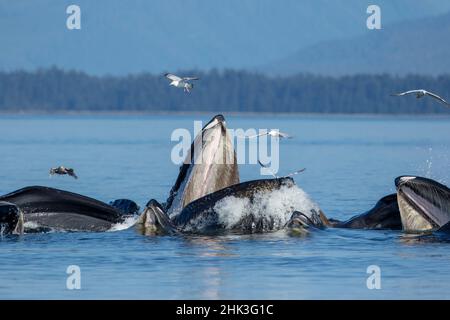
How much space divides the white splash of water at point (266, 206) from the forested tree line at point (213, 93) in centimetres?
14584

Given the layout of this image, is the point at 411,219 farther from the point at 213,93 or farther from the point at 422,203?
the point at 213,93

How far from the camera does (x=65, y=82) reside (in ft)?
620

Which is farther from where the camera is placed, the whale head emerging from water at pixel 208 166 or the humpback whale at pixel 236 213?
the whale head emerging from water at pixel 208 166

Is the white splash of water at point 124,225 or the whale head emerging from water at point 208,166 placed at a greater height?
the whale head emerging from water at point 208,166

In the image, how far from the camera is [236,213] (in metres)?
18.2

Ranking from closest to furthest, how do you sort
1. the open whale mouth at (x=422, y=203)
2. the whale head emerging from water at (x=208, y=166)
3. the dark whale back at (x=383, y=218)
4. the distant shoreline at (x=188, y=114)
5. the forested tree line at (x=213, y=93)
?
the open whale mouth at (x=422, y=203)
the whale head emerging from water at (x=208, y=166)
the dark whale back at (x=383, y=218)
the distant shoreline at (x=188, y=114)
the forested tree line at (x=213, y=93)

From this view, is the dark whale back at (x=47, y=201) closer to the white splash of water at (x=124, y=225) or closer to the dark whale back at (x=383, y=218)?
the white splash of water at (x=124, y=225)

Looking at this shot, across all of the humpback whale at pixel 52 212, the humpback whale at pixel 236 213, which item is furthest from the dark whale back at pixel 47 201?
the humpback whale at pixel 236 213

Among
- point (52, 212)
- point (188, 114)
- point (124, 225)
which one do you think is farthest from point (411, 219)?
point (188, 114)

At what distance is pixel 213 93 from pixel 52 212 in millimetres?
161438

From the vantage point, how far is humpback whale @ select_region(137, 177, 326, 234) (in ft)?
59.3

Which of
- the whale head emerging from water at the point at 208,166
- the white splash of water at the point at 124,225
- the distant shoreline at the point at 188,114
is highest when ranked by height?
the distant shoreline at the point at 188,114

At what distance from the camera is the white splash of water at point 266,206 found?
18.1m

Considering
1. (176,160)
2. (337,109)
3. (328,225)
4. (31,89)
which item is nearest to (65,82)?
(31,89)
